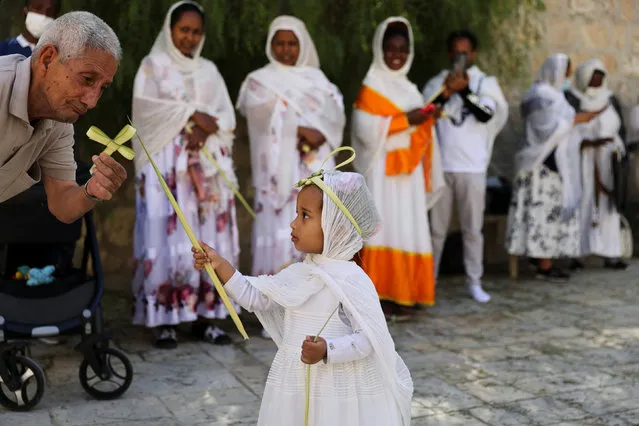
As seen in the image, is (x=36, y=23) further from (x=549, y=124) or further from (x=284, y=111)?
(x=549, y=124)

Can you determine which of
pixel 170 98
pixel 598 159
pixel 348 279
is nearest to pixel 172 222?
pixel 170 98

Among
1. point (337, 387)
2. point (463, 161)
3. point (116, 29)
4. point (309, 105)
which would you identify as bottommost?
point (337, 387)

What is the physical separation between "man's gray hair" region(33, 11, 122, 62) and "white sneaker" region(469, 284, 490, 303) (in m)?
4.65

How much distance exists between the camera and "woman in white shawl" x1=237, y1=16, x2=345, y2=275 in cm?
554

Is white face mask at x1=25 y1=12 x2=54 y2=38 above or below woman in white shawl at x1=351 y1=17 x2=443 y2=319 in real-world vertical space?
above

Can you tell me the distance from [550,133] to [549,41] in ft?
4.94

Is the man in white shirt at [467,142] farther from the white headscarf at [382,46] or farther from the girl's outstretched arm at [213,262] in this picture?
the girl's outstretched arm at [213,262]

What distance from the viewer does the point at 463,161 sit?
6617 mm

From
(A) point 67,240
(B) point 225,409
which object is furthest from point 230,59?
(B) point 225,409

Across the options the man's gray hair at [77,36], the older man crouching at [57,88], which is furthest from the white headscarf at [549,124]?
the man's gray hair at [77,36]

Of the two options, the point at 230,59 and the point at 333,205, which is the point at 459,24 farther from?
the point at 333,205

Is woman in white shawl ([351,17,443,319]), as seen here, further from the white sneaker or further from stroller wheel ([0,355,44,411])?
stroller wheel ([0,355,44,411])

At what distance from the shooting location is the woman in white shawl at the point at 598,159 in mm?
8016

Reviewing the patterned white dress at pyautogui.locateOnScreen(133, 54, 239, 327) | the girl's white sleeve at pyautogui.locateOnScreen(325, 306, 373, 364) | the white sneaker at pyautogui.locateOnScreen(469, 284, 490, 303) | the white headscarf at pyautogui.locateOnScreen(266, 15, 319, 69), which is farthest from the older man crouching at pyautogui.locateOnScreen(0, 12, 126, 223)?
the white sneaker at pyautogui.locateOnScreen(469, 284, 490, 303)
